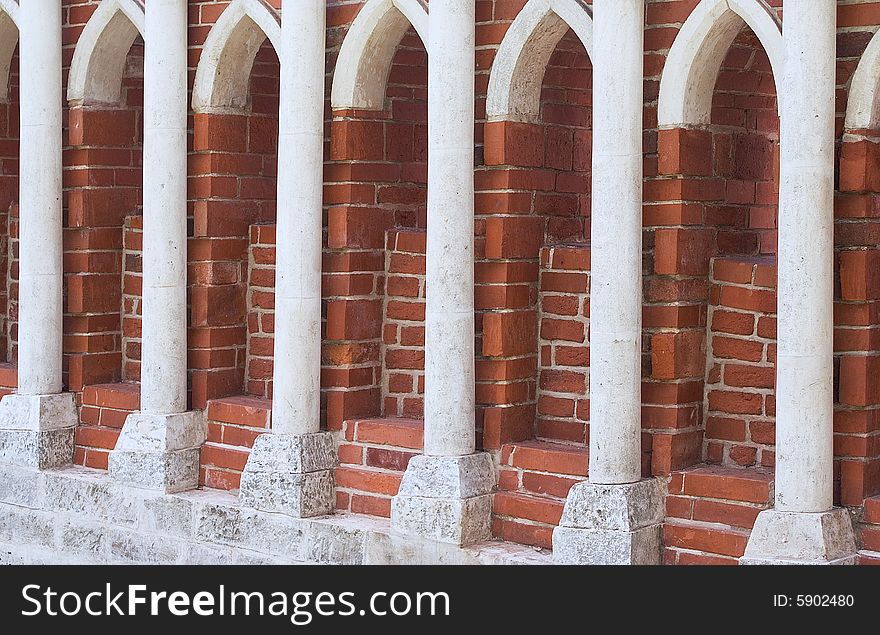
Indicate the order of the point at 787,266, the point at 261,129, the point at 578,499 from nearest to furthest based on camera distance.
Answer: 1. the point at 787,266
2. the point at 578,499
3. the point at 261,129

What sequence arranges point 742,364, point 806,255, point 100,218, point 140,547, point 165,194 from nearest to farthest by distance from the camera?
1. point 806,255
2. point 742,364
3. point 165,194
4. point 140,547
5. point 100,218

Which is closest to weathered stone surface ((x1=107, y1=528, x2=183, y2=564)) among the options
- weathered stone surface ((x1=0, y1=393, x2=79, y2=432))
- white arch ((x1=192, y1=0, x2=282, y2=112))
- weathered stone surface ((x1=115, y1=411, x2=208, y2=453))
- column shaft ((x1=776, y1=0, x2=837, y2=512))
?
weathered stone surface ((x1=115, y1=411, x2=208, y2=453))

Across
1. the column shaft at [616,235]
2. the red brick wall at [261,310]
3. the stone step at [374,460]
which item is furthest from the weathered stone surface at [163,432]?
the column shaft at [616,235]

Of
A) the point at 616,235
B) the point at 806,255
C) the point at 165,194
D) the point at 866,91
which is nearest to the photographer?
the point at 806,255

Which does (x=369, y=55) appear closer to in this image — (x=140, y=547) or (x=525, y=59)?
(x=525, y=59)

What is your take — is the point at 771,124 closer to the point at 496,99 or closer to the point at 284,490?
the point at 496,99

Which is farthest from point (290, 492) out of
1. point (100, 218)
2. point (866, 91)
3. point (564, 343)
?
point (866, 91)

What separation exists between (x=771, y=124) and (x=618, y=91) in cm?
77

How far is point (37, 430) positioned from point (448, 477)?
2033mm

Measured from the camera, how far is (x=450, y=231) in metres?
5.39

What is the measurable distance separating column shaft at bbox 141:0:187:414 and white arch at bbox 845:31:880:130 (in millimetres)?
2619

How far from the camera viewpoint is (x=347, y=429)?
589 centimetres

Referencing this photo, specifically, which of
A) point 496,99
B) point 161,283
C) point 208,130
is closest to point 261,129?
point 208,130

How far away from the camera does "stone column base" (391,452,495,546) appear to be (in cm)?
538
